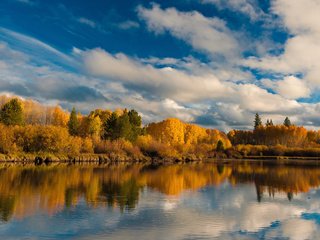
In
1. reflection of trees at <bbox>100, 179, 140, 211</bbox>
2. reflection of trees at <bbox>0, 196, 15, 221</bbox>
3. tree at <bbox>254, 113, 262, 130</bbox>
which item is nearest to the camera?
reflection of trees at <bbox>0, 196, 15, 221</bbox>

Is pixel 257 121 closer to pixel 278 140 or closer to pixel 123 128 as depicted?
pixel 278 140

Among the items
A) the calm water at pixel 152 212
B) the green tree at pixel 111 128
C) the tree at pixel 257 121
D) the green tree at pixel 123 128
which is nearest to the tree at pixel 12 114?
the green tree at pixel 111 128

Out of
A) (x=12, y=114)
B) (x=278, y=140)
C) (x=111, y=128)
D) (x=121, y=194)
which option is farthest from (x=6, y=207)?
(x=278, y=140)

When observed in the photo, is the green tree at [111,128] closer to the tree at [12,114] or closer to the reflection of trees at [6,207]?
the tree at [12,114]

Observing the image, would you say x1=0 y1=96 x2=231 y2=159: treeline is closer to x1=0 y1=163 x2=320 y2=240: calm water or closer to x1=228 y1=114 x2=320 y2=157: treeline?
x1=228 y1=114 x2=320 y2=157: treeline

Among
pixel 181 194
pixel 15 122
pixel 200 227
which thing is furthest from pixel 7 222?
pixel 15 122

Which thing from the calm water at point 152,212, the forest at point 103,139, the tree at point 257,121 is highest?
the tree at point 257,121

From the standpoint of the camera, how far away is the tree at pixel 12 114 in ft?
235

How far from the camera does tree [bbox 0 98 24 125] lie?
235ft

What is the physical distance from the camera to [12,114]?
72.2 meters

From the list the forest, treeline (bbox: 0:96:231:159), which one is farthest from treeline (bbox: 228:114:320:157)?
treeline (bbox: 0:96:231:159)

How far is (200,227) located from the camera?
15.2 m

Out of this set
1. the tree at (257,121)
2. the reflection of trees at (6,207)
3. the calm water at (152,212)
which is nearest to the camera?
the calm water at (152,212)

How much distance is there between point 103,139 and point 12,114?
806 inches
